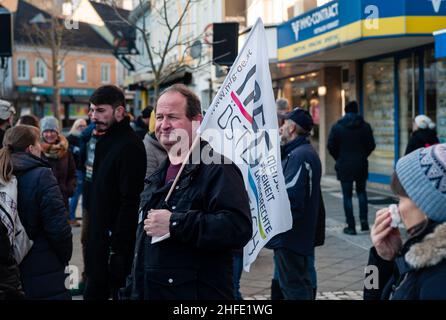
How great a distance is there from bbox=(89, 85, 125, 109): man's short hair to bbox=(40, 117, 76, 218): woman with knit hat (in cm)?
358

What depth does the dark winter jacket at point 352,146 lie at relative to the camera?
382 inches

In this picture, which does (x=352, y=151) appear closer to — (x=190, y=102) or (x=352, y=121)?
(x=352, y=121)

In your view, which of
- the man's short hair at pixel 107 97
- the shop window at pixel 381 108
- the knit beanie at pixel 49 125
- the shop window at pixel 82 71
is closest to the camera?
the man's short hair at pixel 107 97

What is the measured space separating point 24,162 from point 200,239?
69.1 inches


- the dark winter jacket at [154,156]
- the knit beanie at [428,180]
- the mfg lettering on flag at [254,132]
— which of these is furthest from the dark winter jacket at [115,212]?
the knit beanie at [428,180]

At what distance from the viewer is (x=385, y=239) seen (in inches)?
91.7

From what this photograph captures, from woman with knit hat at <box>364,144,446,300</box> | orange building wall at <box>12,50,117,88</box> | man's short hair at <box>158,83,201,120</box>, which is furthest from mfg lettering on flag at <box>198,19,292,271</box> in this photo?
orange building wall at <box>12,50,117,88</box>

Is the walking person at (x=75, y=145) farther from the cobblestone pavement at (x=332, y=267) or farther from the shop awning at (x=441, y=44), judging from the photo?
the shop awning at (x=441, y=44)

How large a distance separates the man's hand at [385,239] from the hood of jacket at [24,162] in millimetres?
2484

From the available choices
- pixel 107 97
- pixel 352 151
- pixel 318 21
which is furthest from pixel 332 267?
pixel 318 21

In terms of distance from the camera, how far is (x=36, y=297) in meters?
4.01

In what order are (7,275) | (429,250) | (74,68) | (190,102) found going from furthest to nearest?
(74,68) → (7,275) → (190,102) → (429,250)

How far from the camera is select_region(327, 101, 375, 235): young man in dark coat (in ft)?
31.7

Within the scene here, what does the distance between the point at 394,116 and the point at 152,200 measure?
38.8 ft
